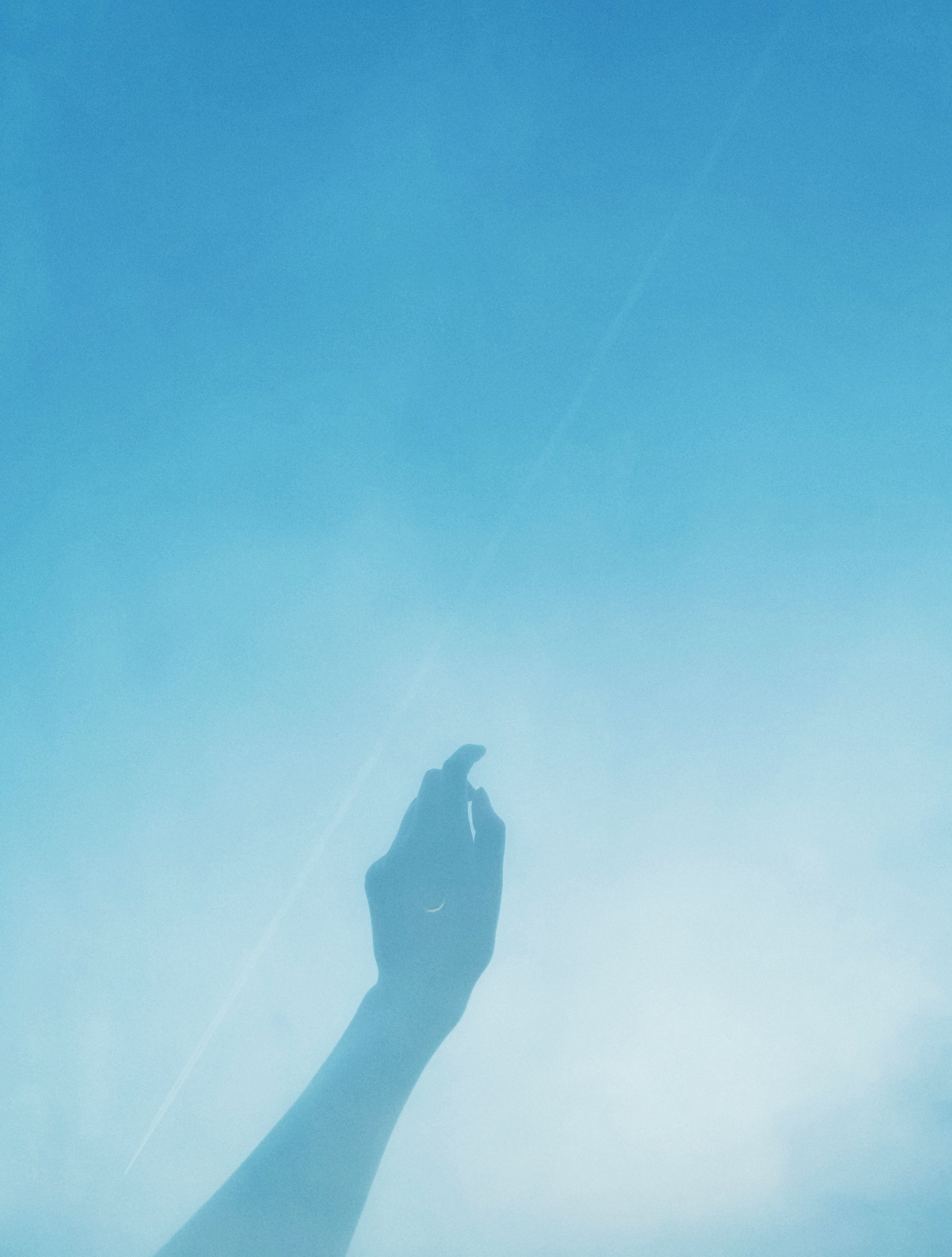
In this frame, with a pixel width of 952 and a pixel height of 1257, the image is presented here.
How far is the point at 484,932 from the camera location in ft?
16.6

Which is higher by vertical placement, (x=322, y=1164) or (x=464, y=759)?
(x=464, y=759)

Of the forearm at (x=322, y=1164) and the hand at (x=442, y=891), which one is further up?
the hand at (x=442, y=891)

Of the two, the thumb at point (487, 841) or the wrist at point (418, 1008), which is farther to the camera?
the thumb at point (487, 841)

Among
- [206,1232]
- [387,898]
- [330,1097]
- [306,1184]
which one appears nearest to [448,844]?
[387,898]

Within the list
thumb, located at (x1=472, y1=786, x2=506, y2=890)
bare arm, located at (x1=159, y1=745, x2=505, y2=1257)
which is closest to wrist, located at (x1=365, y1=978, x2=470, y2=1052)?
bare arm, located at (x1=159, y1=745, x2=505, y2=1257)

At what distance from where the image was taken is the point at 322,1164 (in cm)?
346

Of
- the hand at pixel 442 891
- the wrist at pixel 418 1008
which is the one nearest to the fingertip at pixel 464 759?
the hand at pixel 442 891

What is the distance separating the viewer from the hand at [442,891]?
4.86 metres

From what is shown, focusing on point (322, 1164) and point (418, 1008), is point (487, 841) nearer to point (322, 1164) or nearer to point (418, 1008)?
point (418, 1008)

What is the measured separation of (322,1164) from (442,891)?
1.86 m

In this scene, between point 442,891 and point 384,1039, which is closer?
point 384,1039

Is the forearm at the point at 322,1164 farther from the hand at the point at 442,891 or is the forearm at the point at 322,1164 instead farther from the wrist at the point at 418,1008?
the hand at the point at 442,891

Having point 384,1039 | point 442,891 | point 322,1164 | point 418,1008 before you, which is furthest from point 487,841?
point 322,1164

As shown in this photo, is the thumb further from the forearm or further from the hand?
the forearm
